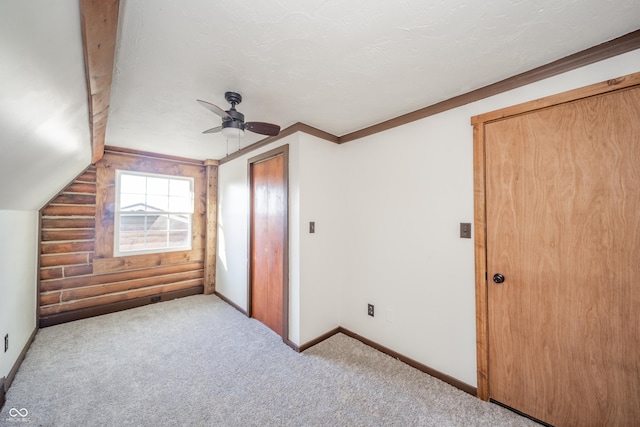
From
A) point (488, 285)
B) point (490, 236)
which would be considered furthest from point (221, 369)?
point (490, 236)

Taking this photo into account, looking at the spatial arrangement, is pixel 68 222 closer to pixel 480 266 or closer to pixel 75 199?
pixel 75 199

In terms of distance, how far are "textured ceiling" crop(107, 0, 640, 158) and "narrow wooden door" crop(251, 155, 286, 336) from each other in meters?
0.94

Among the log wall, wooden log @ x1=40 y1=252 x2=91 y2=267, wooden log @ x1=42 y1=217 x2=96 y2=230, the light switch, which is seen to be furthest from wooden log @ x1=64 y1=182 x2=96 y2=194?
the light switch

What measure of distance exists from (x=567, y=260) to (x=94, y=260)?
502 cm

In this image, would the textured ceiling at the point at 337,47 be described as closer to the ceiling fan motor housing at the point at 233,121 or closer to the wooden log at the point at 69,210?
the ceiling fan motor housing at the point at 233,121

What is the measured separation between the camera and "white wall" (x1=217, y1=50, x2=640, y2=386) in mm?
1937

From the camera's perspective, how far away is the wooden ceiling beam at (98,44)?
979mm

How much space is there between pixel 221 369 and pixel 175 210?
278 cm

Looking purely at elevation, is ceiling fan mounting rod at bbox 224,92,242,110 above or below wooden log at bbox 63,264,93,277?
above

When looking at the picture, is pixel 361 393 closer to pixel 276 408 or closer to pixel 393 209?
pixel 276 408

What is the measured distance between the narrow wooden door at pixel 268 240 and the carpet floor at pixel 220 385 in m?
0.33

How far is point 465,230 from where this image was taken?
194cm

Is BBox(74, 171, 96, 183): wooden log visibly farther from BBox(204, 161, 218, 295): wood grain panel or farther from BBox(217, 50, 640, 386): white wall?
Answer: BBox(217, 50, 640, 386): white wall

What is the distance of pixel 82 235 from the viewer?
10.8 feet
